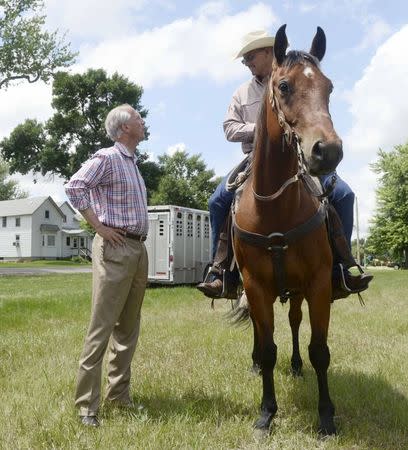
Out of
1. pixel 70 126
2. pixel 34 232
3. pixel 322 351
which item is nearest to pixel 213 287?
pixel 322 351

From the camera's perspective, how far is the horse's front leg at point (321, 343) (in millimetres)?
4344

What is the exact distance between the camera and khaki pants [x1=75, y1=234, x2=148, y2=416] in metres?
4.48

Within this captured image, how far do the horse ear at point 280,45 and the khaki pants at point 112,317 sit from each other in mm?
2087

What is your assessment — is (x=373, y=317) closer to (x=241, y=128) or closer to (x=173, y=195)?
(x=241, y=128)

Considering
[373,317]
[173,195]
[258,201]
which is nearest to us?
[258,201]

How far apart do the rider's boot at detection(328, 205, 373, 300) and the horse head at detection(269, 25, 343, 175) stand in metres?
1.58

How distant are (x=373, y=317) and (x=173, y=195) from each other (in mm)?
63398

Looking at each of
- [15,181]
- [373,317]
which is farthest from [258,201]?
[15,181]

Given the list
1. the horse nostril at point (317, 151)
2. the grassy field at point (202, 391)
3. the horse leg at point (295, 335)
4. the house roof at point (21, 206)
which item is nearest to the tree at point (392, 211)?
the house roof at point (21, 206)

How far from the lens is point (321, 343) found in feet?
14.9

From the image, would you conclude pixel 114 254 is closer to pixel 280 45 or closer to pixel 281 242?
pixel 281 242

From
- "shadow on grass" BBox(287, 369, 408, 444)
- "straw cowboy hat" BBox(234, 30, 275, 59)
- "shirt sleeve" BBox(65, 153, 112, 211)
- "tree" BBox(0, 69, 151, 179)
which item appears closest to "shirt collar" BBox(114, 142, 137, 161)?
"shirt sleeve" BBox(65, 153, 112, 211)

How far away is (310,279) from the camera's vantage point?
4406mm

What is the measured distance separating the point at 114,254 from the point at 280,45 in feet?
7.39
